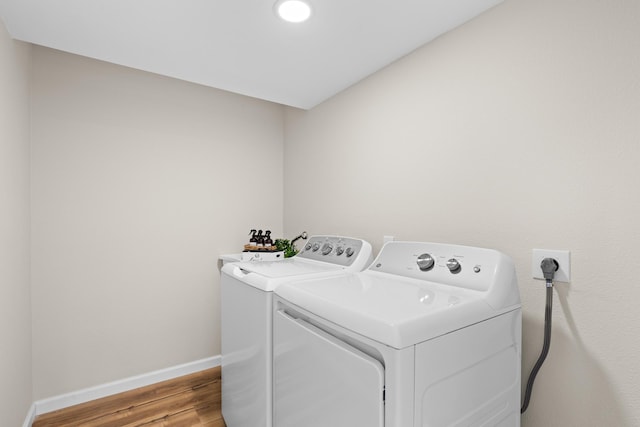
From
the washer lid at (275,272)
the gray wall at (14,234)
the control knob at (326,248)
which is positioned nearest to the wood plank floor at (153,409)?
the gray wall at (14,234)

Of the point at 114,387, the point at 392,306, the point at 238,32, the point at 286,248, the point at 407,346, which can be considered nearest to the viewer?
the point at 407,346

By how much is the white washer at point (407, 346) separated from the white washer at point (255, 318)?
0.25 feet

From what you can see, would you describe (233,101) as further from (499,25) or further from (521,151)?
(521,151)

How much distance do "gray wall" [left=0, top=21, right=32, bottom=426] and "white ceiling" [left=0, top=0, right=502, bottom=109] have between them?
0.85 feet

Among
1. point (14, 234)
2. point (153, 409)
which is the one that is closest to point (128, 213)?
point (14, 234)

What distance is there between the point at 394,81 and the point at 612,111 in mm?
969

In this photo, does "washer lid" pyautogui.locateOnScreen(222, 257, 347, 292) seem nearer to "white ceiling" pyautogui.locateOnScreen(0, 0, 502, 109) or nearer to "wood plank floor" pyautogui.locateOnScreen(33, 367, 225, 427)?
"wood plank floor" pyautogui.locateOnScreen(33, 367, 225, 427)

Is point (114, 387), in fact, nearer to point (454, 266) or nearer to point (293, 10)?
point (454, 266)

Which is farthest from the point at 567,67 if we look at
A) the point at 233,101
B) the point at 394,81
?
the point at 233,101

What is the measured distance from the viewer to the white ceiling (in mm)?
1263

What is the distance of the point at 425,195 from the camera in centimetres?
152

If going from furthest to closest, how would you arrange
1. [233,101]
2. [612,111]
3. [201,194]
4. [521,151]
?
[233,101], [201,194], [521,151], [612,111]

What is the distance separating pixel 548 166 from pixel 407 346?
2.75 feet

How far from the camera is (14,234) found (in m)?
1.48
